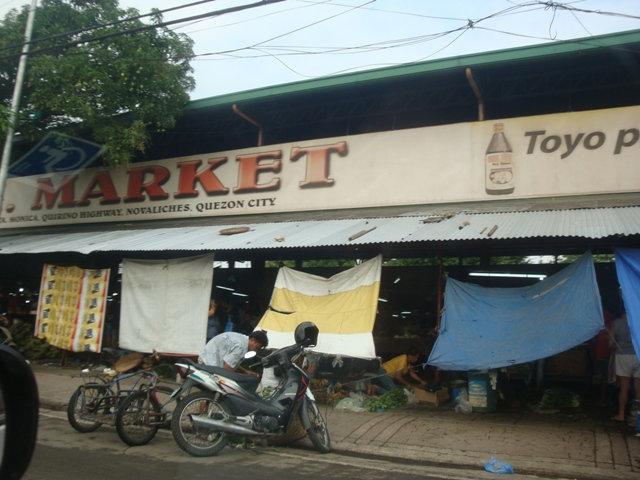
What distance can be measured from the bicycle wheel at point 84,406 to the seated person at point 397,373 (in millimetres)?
4619

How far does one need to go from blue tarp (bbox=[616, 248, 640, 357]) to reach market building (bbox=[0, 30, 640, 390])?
0.93 feet

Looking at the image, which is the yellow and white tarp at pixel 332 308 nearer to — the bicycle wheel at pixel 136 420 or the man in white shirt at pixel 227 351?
the man in white shirt at pixel 227 351

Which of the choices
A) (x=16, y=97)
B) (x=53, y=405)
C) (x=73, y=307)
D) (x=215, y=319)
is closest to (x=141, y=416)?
(x=53, y=405)

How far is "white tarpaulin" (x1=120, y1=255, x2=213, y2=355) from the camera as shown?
34.1ft

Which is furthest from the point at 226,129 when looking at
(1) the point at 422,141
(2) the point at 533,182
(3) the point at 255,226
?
(2) the point at 533,182

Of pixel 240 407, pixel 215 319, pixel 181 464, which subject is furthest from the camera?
pixel 215 319

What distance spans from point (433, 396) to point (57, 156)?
11.4 meters

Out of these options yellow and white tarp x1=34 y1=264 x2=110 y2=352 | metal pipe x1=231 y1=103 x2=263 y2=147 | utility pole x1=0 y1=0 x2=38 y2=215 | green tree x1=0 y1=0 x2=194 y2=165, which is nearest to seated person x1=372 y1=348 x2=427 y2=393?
metal pipe x1=231 y1=103 x2=263 y2=147

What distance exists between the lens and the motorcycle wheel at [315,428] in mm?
6629

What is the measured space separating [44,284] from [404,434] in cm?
910

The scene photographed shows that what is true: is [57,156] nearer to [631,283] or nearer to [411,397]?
[411,397]

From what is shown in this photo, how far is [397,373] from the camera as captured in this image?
33.7 ft

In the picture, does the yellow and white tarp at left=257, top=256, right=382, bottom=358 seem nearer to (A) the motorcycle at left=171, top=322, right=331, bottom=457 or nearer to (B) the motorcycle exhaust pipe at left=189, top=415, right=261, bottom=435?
(A) the motorcycle at left=171, top=322, right=331, bottom=457

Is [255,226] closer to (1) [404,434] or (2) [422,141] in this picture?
(2) [422,141]
